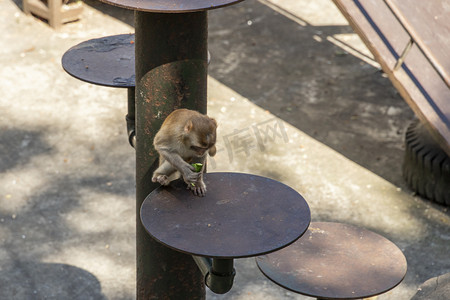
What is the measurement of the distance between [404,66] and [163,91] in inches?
204

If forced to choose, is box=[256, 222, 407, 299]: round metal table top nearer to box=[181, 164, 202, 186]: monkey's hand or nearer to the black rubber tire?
box=[181, 164, 202, 186]: monkey's hand

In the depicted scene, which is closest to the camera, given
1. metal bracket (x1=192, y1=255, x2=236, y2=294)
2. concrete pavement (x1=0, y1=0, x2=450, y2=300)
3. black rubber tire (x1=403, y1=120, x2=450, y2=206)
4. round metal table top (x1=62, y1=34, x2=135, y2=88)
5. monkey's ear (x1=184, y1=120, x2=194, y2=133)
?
metal bracket (x1=192, y1=255, x2=236, y2=294)

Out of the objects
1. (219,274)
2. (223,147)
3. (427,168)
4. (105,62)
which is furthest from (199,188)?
(223,147)

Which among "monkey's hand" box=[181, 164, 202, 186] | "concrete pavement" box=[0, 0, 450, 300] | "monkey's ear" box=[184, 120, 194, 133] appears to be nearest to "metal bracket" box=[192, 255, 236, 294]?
"monkey's hand" box=[181, 164, 202, 186]

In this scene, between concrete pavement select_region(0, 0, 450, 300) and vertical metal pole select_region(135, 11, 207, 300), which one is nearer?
vertical metal pole select_region(135, 11, 207, 300)

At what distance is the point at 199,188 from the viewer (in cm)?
388

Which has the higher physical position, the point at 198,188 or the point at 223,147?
the point at 198,188

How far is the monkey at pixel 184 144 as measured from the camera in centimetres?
390

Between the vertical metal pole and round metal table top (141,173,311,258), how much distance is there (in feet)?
1.27

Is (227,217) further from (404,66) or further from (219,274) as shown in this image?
(404,66)

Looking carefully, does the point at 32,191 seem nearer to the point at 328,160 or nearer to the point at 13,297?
the point at 13,297

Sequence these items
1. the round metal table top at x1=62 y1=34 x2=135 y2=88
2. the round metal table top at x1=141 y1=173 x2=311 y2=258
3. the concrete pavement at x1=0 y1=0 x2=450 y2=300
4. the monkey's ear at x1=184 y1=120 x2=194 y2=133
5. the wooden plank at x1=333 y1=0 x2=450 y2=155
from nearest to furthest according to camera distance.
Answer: the round metal table top at x1=141 y1=173 x2=311 y2=258, the monkey's ear at x1=184 y1=120 x2=194 y2=133, the round metal table top at x1=62 y1=34 x2=135 y2=88, the concrete pavement at x1=0 y1=0 x2=450 y2=300, the wooden plank at x1=333 y1=0 x2=450 y2=155

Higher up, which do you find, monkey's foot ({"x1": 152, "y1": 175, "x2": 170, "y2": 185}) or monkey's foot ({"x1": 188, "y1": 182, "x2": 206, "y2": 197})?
monkey's foot ({"x1": 188, "y1": 182, "x2": 206, "y2": 197})

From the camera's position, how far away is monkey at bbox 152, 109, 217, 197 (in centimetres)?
390
